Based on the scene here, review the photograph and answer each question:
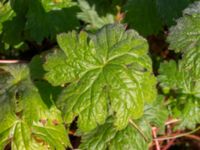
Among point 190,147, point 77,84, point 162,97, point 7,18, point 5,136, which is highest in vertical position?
point 7,18

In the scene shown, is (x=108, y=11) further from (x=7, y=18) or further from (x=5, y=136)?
(x=5, y=136)

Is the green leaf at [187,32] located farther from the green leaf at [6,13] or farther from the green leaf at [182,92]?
the green leaf at [6,13]

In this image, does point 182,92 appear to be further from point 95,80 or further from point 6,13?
point 6,13

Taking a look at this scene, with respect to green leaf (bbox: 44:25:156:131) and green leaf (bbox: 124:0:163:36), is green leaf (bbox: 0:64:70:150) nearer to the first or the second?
green leaf (bbox: 44:25:156:131)

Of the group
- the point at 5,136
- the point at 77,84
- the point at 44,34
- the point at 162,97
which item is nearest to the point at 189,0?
the point at 162,97

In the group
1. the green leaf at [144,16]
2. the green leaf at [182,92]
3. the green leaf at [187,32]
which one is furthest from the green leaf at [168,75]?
the green leaf at [187,32]

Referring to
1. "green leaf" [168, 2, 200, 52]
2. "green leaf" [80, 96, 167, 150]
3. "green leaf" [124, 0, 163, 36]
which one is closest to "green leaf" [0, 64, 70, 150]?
"green leaf" [80, 96, 167, 150]

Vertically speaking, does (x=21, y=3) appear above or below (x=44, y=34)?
above
